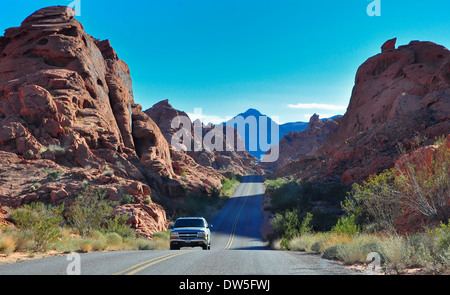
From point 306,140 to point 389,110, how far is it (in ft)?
268

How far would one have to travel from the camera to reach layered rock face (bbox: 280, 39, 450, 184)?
3584cm

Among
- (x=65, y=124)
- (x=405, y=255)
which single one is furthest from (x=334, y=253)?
(x=65, y=124)

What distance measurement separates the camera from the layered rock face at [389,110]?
35.8 meters

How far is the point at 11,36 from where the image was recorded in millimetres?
36875

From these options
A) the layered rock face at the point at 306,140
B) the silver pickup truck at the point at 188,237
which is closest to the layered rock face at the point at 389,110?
the silver pickup truck at the point at 188,237

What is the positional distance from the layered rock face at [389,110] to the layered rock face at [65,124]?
23.4 metres

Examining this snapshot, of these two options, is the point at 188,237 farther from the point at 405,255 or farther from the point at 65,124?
the point at 65,124

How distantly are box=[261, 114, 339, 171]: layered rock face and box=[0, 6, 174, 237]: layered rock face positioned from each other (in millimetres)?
92114

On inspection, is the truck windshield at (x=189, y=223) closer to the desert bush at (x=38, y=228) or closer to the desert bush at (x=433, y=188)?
the desert bush at (x=38, y=228)

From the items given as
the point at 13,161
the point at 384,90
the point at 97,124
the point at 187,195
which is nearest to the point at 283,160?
the point at 384,90

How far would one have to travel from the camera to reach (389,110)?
49094 millimetres
